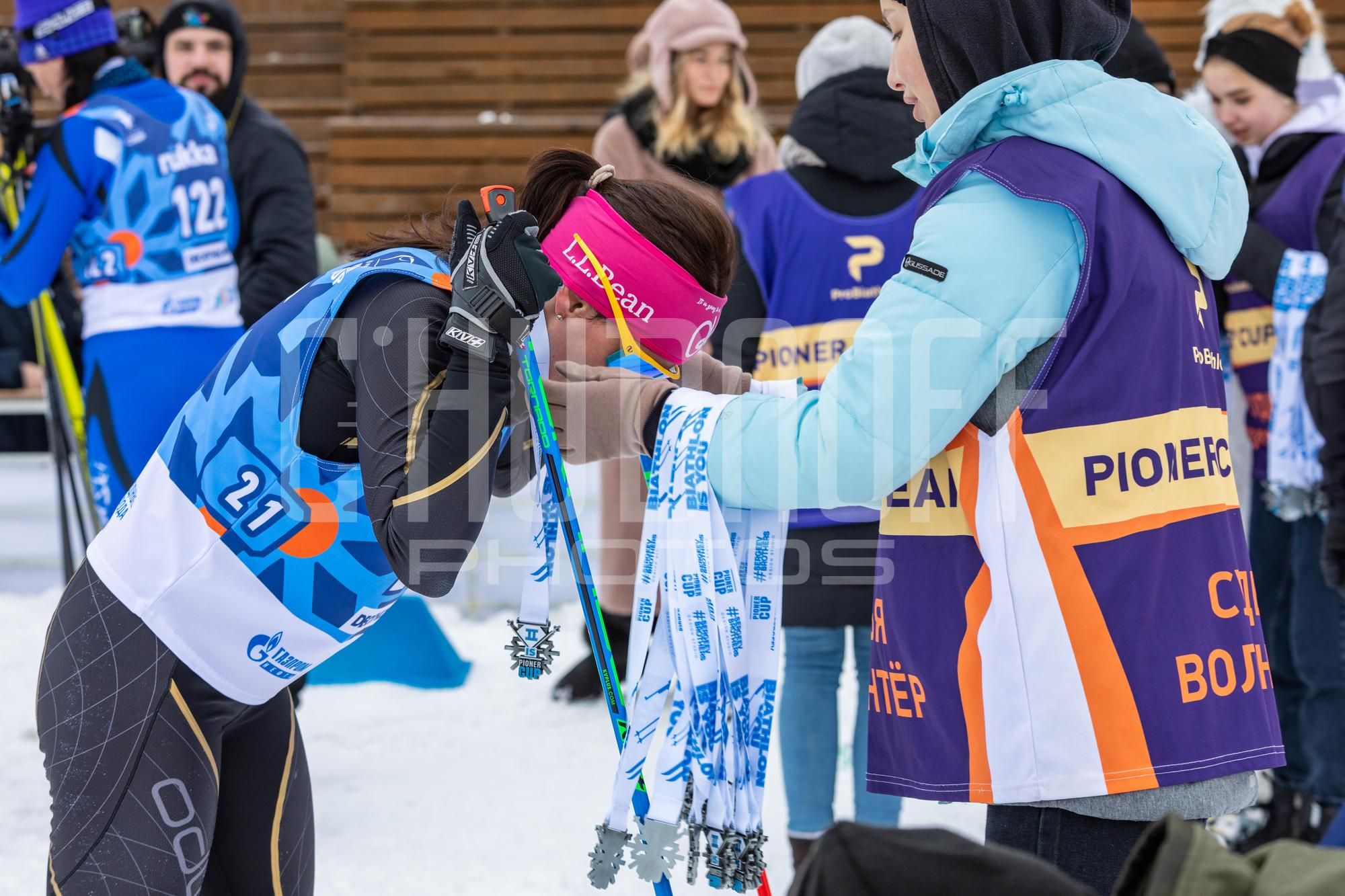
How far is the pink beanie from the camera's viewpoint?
13.0ft

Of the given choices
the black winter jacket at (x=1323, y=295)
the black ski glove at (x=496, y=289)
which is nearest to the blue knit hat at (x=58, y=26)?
the black ski glove at (x=496, y=289)

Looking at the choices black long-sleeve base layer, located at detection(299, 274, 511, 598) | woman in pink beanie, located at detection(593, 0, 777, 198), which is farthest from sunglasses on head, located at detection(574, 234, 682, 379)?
woman in pink beanie, located at detection(593, 0, 777, 198)

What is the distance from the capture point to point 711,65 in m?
4.02

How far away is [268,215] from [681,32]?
1419mm

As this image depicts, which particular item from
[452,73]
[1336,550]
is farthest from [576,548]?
[452,73]

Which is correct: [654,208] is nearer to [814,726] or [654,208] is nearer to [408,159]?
[814,726]

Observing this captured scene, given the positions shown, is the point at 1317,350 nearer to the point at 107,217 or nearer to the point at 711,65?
the point at 711,65

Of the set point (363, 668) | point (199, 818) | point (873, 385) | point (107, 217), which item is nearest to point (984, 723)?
point (873, 385)

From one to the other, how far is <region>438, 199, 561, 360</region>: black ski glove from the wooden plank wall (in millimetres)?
7936

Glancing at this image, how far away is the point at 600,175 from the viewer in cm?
167

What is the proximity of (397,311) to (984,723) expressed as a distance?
2.65 feet

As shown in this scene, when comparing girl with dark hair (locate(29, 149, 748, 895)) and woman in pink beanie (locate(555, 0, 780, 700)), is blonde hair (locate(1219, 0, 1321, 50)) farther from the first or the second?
girl with dark hair (locate(29, 149, 748, 895))

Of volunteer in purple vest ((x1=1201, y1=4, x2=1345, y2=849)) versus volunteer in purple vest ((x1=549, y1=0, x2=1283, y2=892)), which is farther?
volunteer in purple vest ((x1=1201, y1=4, x2=1345, y2=849))

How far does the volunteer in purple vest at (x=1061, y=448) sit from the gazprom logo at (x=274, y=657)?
720mm
